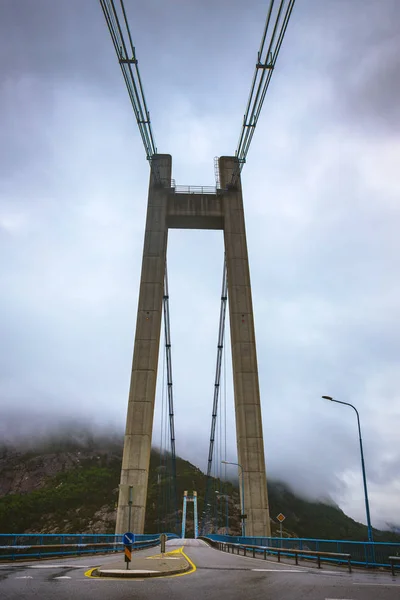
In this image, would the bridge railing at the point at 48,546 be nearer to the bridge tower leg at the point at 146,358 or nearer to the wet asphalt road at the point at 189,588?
the bridge tower leg at the point at 146,358

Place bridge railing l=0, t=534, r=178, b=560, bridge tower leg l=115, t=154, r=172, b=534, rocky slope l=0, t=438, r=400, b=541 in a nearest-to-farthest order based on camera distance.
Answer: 1. bridge railing l=0, t=534, r=178, b=560
2. bridge tower leg l=115, t=154, r=172, b=534
3. rocky slope l=0, t=438, r=400, b=541

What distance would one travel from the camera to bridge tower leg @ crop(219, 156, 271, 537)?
115 feet

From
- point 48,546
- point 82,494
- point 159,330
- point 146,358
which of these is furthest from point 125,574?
point 82,494

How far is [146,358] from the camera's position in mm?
37312

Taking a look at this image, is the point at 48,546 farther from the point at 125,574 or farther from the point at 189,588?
the point at 189,588

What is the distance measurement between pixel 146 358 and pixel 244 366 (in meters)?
7.36

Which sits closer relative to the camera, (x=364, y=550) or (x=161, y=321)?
(x=364, y=550)

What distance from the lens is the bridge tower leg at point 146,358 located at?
34125 mm

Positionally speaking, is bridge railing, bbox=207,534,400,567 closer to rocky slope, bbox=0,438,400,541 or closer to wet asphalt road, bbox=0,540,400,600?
wet asphalt road, bbox=0,540,400,600

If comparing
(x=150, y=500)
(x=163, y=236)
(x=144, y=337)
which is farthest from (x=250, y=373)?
(x=150, y=500)

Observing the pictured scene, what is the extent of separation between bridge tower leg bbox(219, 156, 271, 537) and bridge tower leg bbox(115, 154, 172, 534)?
5571mm

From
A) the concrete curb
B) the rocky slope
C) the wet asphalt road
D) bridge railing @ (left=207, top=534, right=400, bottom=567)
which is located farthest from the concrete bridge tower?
the rocky slope

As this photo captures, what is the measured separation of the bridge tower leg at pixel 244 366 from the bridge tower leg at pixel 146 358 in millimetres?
5571

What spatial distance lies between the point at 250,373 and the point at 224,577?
25277 millimetres
